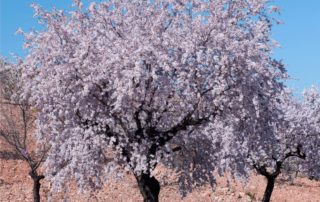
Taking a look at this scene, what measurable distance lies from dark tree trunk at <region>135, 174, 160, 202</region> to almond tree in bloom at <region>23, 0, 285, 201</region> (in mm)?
30

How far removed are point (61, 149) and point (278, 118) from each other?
19.5 feet

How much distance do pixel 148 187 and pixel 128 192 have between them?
16.7 m

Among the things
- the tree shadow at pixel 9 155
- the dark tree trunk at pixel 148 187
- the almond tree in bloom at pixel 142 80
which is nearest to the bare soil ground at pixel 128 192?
the tree shadow at pixel 9 155

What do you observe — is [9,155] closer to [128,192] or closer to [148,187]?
[128,192]

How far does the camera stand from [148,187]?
16.2m

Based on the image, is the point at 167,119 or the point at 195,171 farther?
the point at 195,171

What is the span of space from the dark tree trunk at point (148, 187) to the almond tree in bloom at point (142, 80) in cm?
3

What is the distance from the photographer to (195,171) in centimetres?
1723

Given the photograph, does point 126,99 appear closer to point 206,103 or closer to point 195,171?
point 206,103

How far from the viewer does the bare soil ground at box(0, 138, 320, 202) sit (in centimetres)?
2999

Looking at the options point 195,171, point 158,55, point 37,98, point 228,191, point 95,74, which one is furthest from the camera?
point 228,191

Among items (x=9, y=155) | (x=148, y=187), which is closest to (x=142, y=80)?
(x=148, y=187)

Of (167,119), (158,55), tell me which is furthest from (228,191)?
(158,55)

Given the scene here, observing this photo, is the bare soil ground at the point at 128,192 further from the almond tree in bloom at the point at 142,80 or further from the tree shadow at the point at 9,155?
the almond tree in bloom at the point at 142,80
